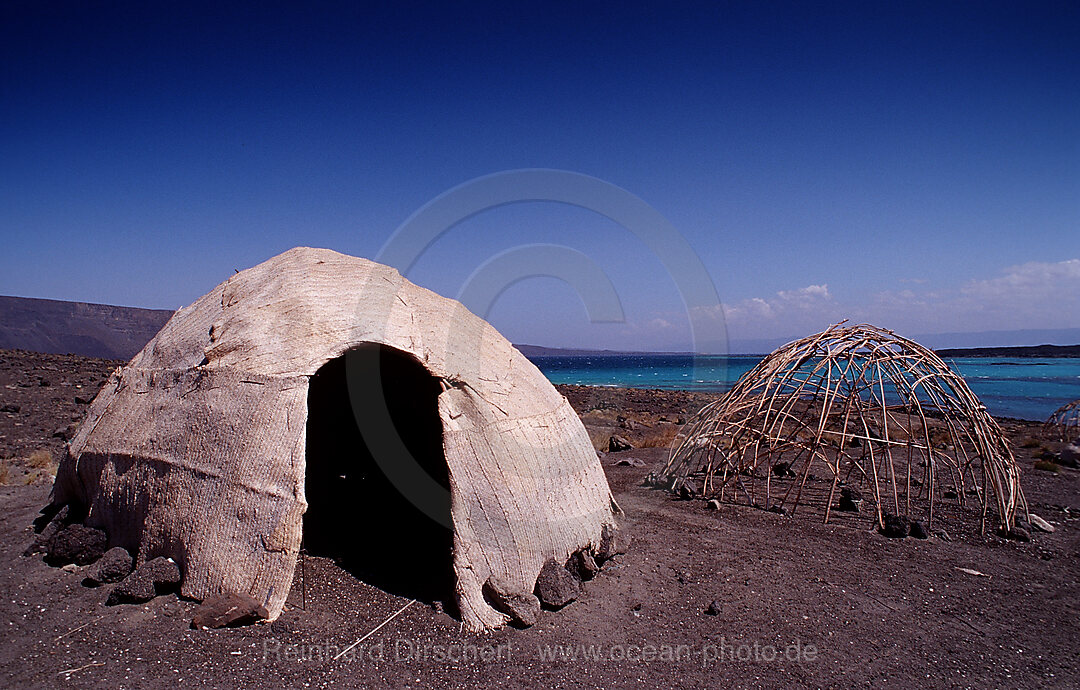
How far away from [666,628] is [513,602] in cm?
126

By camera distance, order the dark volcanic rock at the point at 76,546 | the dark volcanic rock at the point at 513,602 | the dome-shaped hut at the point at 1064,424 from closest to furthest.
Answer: the dark volcanic rock at the point at 513,602, the dark volcanic rock at the point at 76,546, the dome-shaped hut at the point at 1064,424

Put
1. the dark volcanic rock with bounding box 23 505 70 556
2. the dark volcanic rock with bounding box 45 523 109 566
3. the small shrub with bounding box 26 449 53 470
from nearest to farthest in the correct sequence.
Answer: the dark volcanic rock with bounding box 45 523 109 566
the dark volcanic rock with bounding box 23 505 70 556
the small shrub with bounding box 26 449 53 470

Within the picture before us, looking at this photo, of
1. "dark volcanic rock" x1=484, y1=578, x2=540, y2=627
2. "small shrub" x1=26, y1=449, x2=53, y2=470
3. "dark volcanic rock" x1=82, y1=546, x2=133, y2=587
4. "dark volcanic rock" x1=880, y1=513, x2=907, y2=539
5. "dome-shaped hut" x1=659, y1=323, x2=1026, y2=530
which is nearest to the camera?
A: "dark volcanic rock" x1=484, y1=578, x2=540, y2=627

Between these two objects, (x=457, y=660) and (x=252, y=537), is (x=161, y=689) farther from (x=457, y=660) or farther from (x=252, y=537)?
(x=457, y=660)

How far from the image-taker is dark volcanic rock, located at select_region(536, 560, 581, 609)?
4926 mm

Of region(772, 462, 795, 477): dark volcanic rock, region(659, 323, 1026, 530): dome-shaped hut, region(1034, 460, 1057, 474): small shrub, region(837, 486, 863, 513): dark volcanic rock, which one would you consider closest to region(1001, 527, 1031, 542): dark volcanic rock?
region(659, 323, 1026, 530): dome-shaped hut

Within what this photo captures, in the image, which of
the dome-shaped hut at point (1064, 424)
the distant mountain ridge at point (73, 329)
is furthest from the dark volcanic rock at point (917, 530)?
the distant mountain ridge at point (73, 329)

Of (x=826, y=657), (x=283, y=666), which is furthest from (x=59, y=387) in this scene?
(x=826, y=657)

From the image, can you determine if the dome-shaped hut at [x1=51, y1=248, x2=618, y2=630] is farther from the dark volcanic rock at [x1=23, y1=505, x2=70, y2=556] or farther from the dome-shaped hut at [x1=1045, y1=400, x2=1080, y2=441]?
the dome-shaped hut at [x1=1045, y1=400, x2=1080, y2=441]

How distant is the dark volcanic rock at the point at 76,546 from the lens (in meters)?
5.17

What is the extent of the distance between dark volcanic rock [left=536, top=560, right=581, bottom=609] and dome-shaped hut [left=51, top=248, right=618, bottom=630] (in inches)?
3.3

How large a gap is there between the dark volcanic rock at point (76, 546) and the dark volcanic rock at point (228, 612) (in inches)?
63.1

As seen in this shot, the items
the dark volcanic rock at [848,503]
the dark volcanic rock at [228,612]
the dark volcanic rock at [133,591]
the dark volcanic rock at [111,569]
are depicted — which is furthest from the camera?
the dark volcanic rock at [848,503]

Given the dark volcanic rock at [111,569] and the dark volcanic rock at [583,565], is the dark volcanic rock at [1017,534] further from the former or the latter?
the dark volcanic rock at [111,569]
